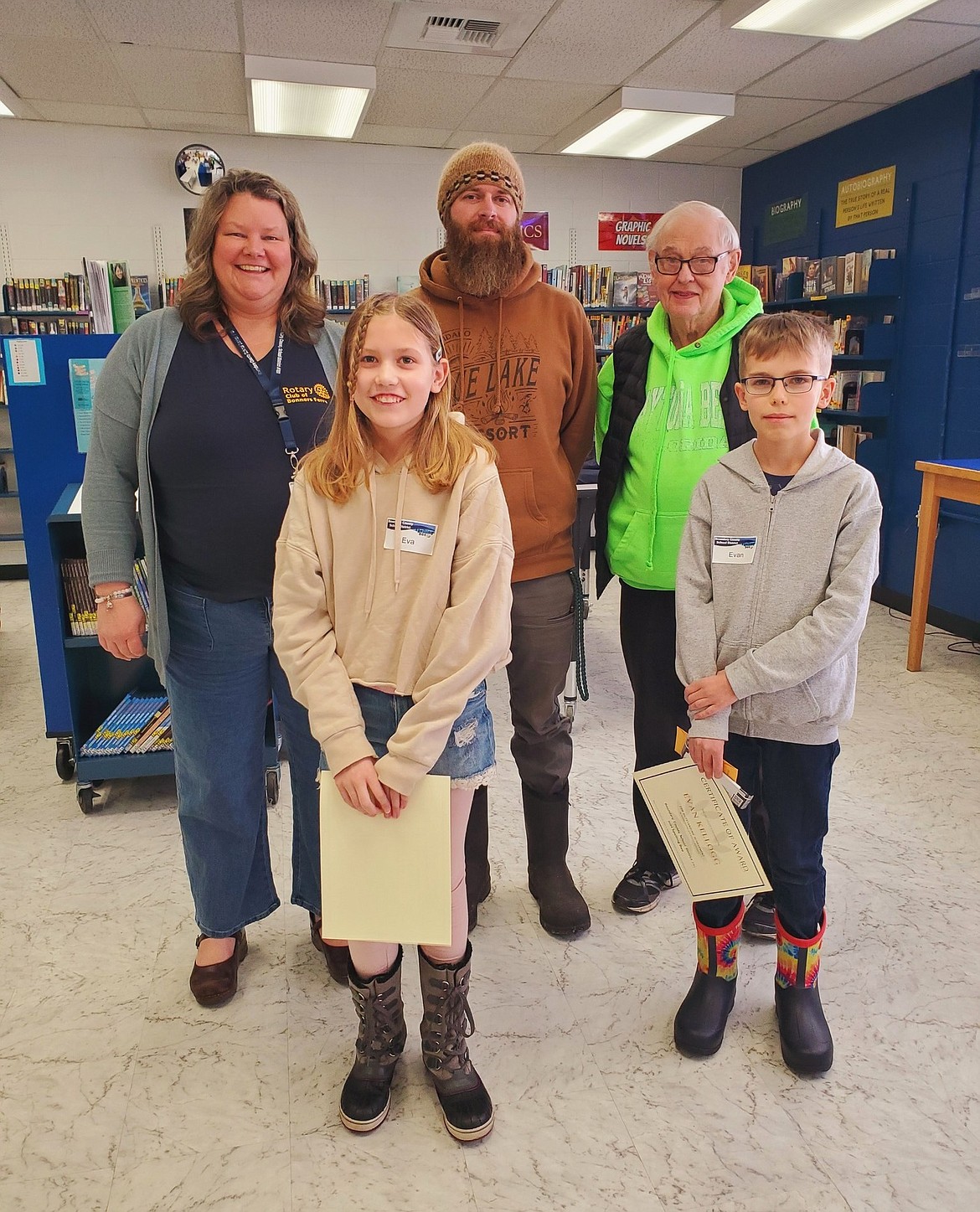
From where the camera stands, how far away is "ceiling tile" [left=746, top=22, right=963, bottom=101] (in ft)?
12.5

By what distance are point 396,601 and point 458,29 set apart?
11.4 feet

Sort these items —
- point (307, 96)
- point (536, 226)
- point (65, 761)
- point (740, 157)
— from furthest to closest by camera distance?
point (536, 226) → point (740, 157) → point (307, 96) → point (65, 761)

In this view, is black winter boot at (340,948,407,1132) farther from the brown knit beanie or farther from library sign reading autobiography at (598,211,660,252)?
library sign reading autobiography at (598,211,660,252)

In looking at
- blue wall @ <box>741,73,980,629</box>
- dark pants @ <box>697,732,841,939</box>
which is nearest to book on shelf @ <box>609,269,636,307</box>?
blue wall @ <box>741,73,980,629</box>

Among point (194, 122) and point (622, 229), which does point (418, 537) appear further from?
point (622, 229)

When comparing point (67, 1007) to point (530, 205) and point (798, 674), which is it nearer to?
point (798, 674)

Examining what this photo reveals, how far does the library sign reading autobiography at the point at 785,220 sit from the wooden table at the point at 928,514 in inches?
108

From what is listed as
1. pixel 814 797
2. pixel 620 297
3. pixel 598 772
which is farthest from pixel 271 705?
pixel 620 297

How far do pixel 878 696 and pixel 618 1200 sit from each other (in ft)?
8.74

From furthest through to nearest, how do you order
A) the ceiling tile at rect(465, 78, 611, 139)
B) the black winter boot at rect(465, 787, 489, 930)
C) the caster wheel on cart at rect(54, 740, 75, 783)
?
the ceiling tile at rect(465, 78, 611, 139)
the caster wheel on cart at rect(54, 740, 75, 783)
the black winter boot at rect(465, 787, 489, 930)

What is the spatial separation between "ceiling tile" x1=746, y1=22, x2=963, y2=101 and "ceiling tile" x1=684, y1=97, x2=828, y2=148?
12cm

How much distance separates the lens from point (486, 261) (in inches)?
70.5

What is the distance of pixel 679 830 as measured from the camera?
1.62 metres

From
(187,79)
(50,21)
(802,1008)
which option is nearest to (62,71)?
(187,79)
